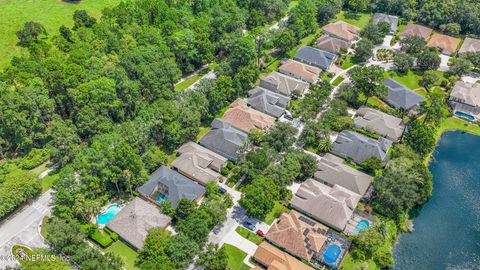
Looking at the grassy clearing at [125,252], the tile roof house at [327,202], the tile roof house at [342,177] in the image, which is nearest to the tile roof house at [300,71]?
the tile roof house at [342,177]

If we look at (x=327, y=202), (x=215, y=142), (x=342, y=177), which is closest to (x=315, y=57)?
(x=215, y=142)

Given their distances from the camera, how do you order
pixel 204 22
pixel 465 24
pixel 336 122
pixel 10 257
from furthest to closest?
pixel 465 24 → pixel 204 22 → pixel 336 122 → pixel 10 257

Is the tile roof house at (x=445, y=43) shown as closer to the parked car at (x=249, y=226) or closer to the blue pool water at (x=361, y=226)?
the blue pool water at (x=361, y=226)

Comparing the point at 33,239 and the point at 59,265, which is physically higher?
the point at 59,265

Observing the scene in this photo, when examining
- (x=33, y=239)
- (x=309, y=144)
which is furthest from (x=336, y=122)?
(x=33, y=239)

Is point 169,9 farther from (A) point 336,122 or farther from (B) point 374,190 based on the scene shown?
(B) point 374,190

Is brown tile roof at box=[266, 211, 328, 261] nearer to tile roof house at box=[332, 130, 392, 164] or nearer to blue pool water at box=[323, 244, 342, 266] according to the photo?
blue pool water at box=[323, 244, 342, 266]
